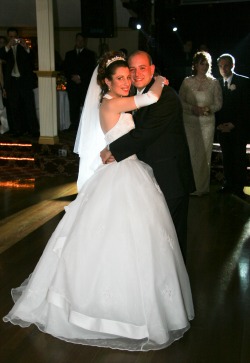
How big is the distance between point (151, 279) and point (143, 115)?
92 centimetres

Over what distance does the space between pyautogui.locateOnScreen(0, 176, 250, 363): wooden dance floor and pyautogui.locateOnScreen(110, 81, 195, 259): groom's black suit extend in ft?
2.32

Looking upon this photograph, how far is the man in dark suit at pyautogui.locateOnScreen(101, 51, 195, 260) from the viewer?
111 inches

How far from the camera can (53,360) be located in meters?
2.54

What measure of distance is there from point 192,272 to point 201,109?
7.78 ft

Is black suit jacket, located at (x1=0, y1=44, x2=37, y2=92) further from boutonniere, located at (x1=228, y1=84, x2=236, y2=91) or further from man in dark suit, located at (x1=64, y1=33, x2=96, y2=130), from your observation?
boutonniere, located at (x1=228, y1=84, x2=236, y2=91)

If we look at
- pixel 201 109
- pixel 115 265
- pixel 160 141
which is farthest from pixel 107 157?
pixel 201 109

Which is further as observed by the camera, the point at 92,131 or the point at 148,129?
the point at 92,131

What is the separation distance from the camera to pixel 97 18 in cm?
824

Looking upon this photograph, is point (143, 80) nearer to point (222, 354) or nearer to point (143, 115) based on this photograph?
point (143, 115)

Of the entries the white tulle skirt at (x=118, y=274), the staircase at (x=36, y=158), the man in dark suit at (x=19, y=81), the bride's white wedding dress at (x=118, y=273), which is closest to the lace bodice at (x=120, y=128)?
the bride's white wedding dress at (x=118, y=273)

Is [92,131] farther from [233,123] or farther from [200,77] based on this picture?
[233,123]

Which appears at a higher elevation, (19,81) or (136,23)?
(136,23)

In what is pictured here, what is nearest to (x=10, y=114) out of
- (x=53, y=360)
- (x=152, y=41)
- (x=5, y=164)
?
(x=5, y=164)

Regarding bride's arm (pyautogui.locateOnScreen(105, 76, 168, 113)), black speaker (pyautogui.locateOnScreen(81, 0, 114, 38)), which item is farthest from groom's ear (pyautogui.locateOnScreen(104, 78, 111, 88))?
black speaker (pyautogui.locateOnScreen(81, 0, 114, 38))
